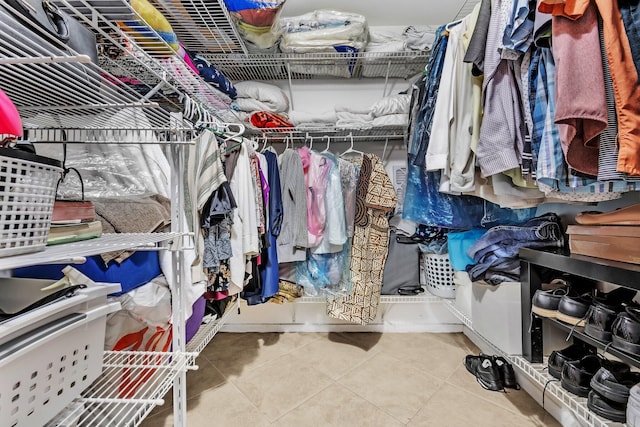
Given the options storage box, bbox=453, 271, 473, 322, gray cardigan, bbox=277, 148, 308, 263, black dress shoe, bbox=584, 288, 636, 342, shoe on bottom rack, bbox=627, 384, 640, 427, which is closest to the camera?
shoe on bottom rack, bbox=627, 384, 640, 427

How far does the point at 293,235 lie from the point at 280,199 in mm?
214

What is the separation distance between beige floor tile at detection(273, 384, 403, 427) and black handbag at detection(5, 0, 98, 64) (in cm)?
132

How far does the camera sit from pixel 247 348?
1702 mm

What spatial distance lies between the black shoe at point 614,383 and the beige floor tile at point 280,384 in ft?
3.27

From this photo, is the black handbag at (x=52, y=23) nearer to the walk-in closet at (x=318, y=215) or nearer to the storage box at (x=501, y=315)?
the walk-in closet at (x=318, y=215)

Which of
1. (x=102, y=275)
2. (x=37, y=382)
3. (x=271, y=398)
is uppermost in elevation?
(x=102, y=275)

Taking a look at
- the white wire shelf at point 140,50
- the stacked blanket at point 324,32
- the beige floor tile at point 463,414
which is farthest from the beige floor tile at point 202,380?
the stacked blanket at point 324,32

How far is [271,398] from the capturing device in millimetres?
1252

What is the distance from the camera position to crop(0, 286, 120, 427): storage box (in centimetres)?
42

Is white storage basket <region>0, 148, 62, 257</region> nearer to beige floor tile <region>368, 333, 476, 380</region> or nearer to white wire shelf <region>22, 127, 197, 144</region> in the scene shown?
white wire shelf <region>22, 127, 197, 144</region>

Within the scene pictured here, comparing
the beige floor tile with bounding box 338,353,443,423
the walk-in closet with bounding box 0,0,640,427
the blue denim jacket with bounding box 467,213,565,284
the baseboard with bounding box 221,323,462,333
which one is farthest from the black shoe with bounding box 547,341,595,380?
the baseboard with bounding box 221,323,462,333

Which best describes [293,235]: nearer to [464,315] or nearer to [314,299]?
[314,299]

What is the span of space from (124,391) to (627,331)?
1.33 m

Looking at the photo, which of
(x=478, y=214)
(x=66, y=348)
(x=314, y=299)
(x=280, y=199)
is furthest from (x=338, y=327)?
(x=66, y=348)
